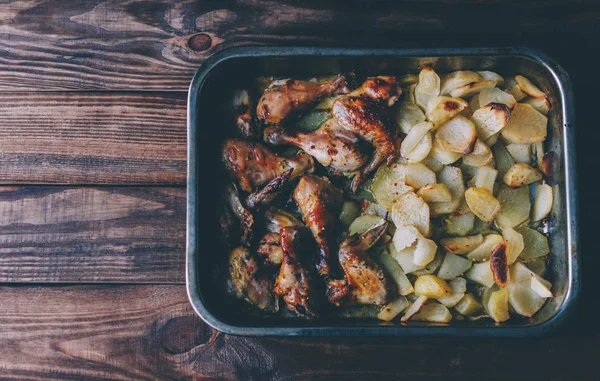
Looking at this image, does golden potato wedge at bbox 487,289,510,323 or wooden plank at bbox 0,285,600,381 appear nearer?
golden potato wedge at bbox 487,289,510,323

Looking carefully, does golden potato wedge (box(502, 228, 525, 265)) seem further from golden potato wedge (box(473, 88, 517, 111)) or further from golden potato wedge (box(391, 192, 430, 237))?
golden potato wedge (box(473, 88, 517, 111))

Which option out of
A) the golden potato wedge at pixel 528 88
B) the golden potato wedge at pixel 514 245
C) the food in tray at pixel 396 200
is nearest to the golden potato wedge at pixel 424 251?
the food in tray at pixel 396 200

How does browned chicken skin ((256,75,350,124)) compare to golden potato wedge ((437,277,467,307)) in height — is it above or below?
above

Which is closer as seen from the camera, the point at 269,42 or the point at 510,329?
the point at 510,329

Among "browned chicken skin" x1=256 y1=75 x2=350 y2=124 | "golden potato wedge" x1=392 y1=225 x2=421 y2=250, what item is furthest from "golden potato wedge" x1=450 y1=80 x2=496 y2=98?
"golden potato wedge" x1=392 y1=225 x2=421 y2=250

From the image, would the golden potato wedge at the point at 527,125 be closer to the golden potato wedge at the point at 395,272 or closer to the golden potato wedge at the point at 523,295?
the golden potato wedge at the point at 523,295

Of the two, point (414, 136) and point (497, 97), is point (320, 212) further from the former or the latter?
point (497, 97)

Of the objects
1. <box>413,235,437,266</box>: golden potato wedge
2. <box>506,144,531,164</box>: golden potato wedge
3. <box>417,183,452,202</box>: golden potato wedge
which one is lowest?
<box>413,235,437,266</box>: golden potato wedge

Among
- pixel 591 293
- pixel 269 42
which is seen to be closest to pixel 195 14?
pixel 269 42

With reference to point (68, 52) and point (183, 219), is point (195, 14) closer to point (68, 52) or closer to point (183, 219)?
point (68, 52)
